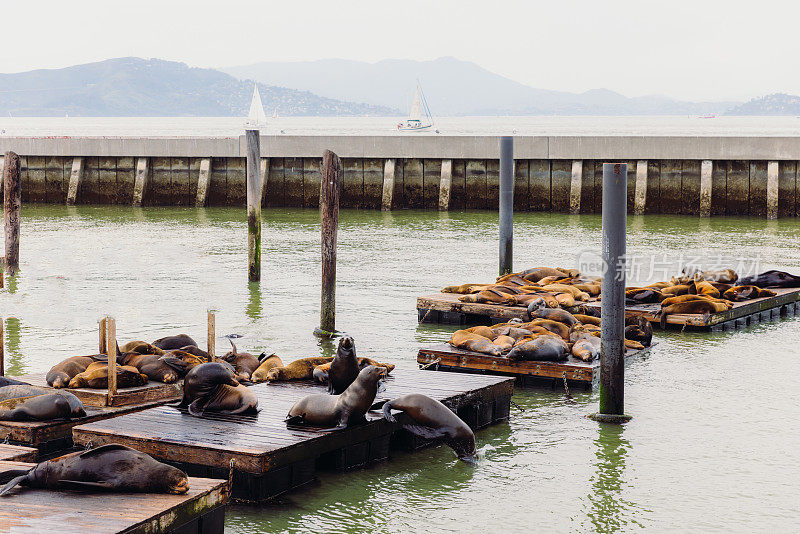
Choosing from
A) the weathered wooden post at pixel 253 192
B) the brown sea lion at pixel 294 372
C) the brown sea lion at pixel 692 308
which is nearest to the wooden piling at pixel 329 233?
the brown sea lion at pixel 294 372

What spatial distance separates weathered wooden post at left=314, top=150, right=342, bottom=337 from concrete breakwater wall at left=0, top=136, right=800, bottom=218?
13090mm

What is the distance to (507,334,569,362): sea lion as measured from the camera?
9.15 meters

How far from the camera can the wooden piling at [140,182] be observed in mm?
28969

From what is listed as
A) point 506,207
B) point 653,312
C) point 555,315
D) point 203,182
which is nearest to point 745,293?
point 653,312

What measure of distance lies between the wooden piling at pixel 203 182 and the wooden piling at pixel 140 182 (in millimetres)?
1723

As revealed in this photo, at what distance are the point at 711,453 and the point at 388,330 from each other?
530 centimetres

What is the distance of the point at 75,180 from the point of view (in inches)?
1155

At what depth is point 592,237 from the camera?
859 inches

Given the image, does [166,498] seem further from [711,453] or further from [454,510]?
[711,453]

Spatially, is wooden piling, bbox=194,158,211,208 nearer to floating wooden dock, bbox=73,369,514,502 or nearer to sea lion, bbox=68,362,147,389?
sea lion, bbox=68,362,147,389

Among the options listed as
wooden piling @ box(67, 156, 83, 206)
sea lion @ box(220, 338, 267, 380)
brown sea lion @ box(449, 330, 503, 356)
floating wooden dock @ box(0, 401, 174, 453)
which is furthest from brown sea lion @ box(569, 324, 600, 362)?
wooden piling @ box(67, 156, 83, 206)

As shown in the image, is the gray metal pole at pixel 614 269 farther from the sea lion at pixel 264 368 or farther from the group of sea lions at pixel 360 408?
the sea lion at pixel 264 368

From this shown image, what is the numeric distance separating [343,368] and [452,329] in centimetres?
508

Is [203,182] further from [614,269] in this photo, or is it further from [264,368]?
[614,269]
